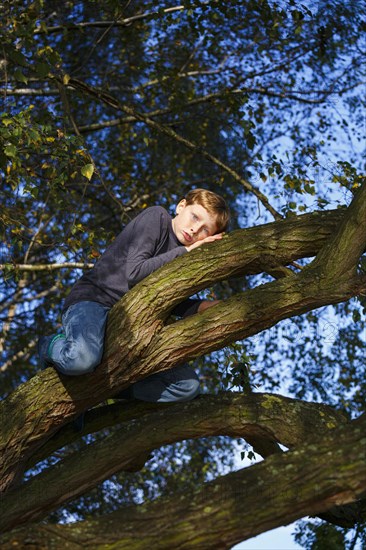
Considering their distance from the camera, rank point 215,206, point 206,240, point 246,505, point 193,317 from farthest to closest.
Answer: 1. point 215,206
2. point 206,240
3. point 193,317
4. point 246,505

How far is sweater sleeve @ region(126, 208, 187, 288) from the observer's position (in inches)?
214

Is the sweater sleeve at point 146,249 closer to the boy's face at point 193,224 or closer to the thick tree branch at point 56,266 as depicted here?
the boy's face at point 193,224

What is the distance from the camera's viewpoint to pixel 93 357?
16.7ft

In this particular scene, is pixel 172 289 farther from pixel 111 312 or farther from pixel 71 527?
pixel 71 527

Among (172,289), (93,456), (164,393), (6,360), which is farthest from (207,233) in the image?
(6,360)

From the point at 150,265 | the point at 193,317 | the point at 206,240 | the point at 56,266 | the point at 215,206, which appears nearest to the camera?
the point at 193,317

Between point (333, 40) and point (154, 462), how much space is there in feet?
25.4

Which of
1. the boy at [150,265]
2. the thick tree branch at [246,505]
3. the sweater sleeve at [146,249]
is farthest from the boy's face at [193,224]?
the thick tree branch at [246,505]

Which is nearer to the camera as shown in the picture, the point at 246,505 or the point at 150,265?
the point at 246,505

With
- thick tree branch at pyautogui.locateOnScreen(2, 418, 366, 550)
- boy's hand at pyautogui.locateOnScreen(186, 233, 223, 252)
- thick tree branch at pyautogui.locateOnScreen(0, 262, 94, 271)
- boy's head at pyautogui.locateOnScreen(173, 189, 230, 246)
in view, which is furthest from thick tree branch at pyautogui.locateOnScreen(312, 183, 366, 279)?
thick tree branch at pyautogui.locateOnScreen(0, 262, 94, 271)

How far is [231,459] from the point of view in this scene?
52.6ft

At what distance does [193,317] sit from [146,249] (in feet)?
1.96

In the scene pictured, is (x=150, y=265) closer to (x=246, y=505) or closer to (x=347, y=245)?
(x=347, y=245)

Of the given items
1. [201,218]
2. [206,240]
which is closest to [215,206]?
[201,218]
